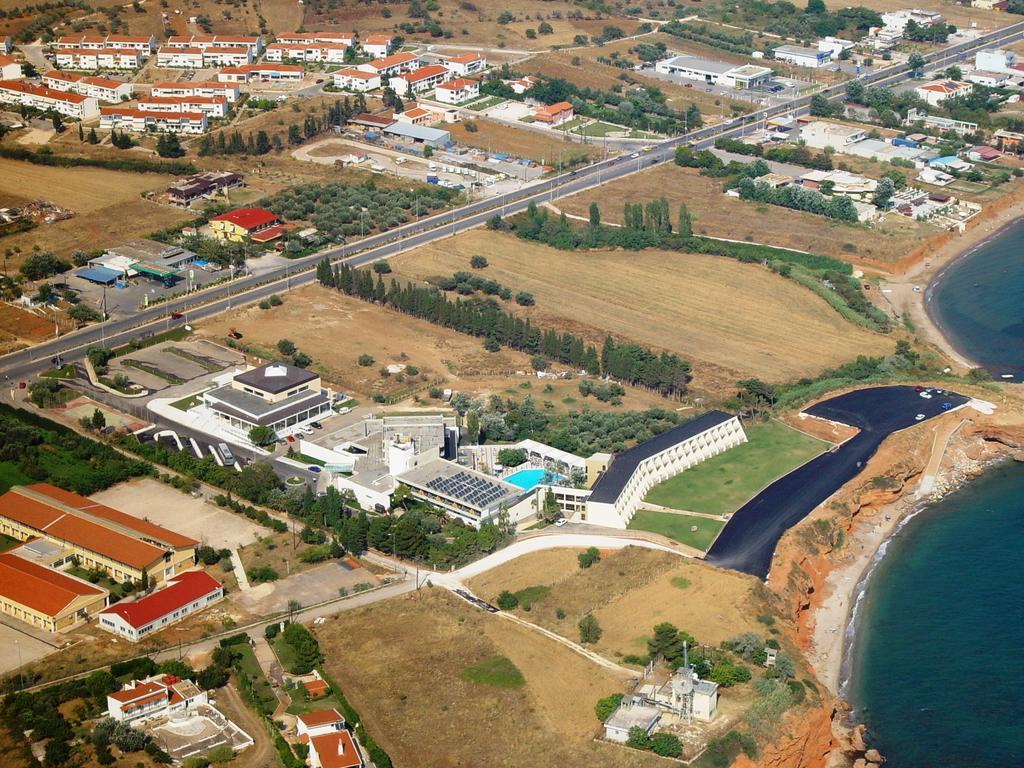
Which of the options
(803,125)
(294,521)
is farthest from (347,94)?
(294,521)

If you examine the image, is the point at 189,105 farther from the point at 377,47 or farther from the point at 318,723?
the point at 318,723

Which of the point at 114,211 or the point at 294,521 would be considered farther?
the point at 114,211

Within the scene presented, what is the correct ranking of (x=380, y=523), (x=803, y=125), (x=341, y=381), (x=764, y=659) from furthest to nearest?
1. (x=803, y=125)
2. (x=341, y=381)
3. (x=380, y=523)
4. (x=764, y=659)

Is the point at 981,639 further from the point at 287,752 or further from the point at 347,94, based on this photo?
the point at 347,94

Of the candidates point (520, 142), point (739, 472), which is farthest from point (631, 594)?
point (520, 142)

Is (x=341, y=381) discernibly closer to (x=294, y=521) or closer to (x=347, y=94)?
(x=294, y=521)

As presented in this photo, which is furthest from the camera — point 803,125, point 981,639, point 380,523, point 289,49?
point 289,49
